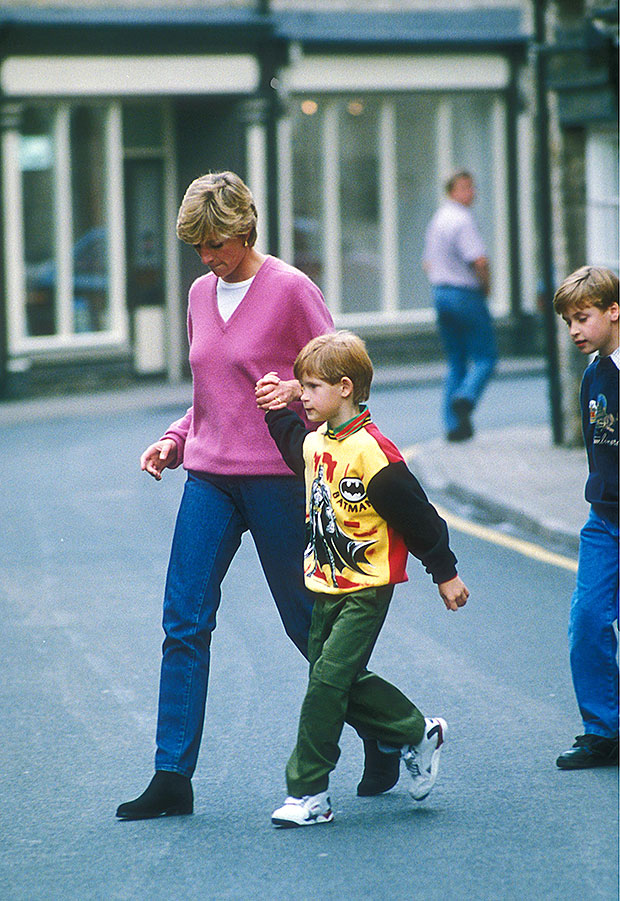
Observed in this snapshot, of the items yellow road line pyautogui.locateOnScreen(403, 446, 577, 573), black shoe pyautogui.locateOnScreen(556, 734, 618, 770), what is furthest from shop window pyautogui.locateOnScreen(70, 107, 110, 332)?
black shoe pyautogui.locateOnScreen(556, 734, 618, 770)

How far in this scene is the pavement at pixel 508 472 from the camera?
968 centimetres

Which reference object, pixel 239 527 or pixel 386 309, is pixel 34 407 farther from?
pixel 239 527

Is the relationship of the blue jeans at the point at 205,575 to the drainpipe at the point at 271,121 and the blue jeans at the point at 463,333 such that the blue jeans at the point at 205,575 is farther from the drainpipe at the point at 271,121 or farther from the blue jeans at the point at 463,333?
the drainpipe at the point at 271,121

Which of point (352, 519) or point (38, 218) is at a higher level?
point (38, 218)

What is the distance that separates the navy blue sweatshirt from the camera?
514 centimetres

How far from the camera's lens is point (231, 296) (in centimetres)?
492

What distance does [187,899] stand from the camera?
13.9 ft

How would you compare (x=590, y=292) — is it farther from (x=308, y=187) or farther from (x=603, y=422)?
(x=308, y=187)

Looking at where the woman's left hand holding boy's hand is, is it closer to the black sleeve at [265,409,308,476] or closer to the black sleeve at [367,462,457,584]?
the black sleeve at [367,462,457,584]

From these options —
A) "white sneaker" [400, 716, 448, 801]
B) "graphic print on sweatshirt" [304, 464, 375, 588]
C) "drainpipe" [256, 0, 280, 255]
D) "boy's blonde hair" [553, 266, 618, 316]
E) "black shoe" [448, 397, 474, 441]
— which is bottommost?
"white sneaker" [400, 716, 448, 801]

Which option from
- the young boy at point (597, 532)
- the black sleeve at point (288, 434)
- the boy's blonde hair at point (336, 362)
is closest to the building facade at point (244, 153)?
the young boy at point (597, 532)

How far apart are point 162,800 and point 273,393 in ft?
4.01

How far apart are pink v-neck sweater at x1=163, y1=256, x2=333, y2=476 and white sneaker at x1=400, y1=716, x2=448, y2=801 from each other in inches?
34.5

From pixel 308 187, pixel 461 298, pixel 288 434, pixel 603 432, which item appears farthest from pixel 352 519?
pixel 308 187
